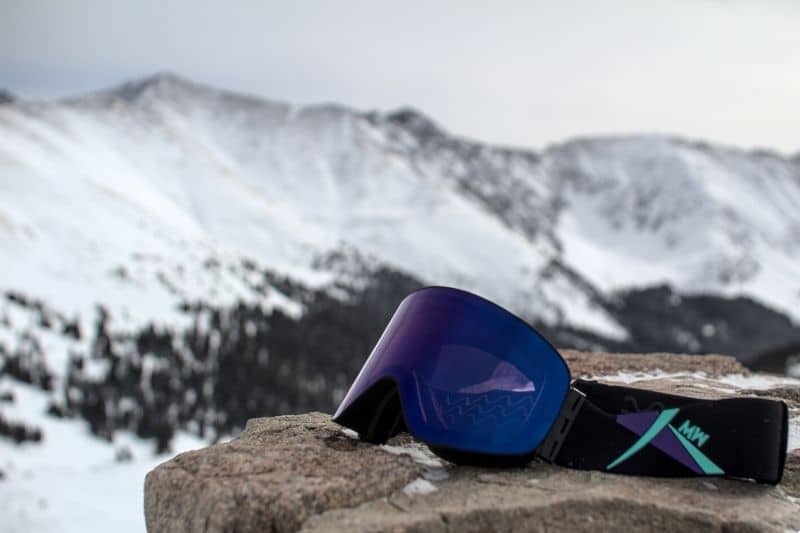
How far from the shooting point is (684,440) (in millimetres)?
3865

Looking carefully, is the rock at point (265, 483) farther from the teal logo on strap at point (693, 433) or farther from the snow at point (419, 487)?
the teal logo on strap at point (693, 433)

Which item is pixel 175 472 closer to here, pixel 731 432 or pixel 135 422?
pixel 731 432

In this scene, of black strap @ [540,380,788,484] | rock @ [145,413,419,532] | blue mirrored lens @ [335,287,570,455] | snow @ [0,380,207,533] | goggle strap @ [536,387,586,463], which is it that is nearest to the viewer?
rock @ [145,413,419,532]

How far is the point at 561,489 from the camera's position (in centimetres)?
357

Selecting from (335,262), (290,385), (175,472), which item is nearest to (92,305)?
(290,385)

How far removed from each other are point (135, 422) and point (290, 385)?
29.5 m

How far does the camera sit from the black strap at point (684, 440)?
12.3ft

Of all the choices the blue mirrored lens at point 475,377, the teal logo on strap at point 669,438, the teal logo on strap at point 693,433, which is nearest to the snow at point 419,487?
the blue mirrored lens at point 475,377

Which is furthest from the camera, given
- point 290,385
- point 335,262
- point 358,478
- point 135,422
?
point 335,262

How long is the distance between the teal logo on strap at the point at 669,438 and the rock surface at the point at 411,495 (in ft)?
0.35

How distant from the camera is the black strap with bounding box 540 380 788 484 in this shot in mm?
3744

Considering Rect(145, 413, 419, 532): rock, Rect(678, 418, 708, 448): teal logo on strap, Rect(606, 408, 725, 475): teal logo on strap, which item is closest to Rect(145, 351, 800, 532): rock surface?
Rect(145, 413, 419, 532): rock

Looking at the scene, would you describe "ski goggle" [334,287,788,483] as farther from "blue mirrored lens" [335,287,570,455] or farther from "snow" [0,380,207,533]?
"snow" [0,380,207,533]

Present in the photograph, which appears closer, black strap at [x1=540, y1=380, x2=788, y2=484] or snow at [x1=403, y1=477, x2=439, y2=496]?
snow at [x1=403, y1=477, x2=439, y2=496]
